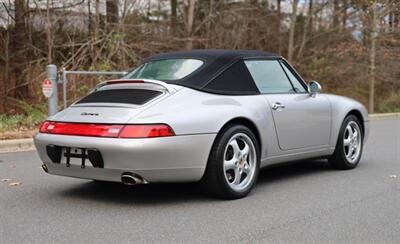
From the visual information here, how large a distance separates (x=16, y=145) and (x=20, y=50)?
7.26m

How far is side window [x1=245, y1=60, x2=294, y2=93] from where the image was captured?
6074 mm

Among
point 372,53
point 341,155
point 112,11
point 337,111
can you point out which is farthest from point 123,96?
point 372,53

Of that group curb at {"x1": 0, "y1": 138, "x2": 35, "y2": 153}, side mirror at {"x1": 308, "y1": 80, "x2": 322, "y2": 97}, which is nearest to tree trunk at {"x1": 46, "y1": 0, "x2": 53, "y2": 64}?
curb at {"x1": 0, "y1": 138, "x2": 35, "y2": 153}

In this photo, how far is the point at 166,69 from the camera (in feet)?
19.3

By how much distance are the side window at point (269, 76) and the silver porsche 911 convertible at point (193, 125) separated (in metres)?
0.01

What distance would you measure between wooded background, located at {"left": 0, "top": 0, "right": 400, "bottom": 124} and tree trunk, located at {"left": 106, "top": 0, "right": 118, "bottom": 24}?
3 centimetres

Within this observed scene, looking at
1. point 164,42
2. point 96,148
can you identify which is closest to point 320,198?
point 96,148

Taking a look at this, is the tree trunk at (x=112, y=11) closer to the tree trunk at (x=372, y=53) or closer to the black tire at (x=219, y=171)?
the tree trunk at (x=372, y=53)

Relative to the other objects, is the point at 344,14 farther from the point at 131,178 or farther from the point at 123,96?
the point at 131,178

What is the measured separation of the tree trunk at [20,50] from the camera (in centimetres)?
1546

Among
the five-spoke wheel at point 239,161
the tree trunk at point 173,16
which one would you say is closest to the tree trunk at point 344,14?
the tree trunk at point 173,16

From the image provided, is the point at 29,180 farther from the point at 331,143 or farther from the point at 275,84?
the point at 331,143

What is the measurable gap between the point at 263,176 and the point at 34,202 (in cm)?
264

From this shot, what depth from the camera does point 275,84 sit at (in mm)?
6273
